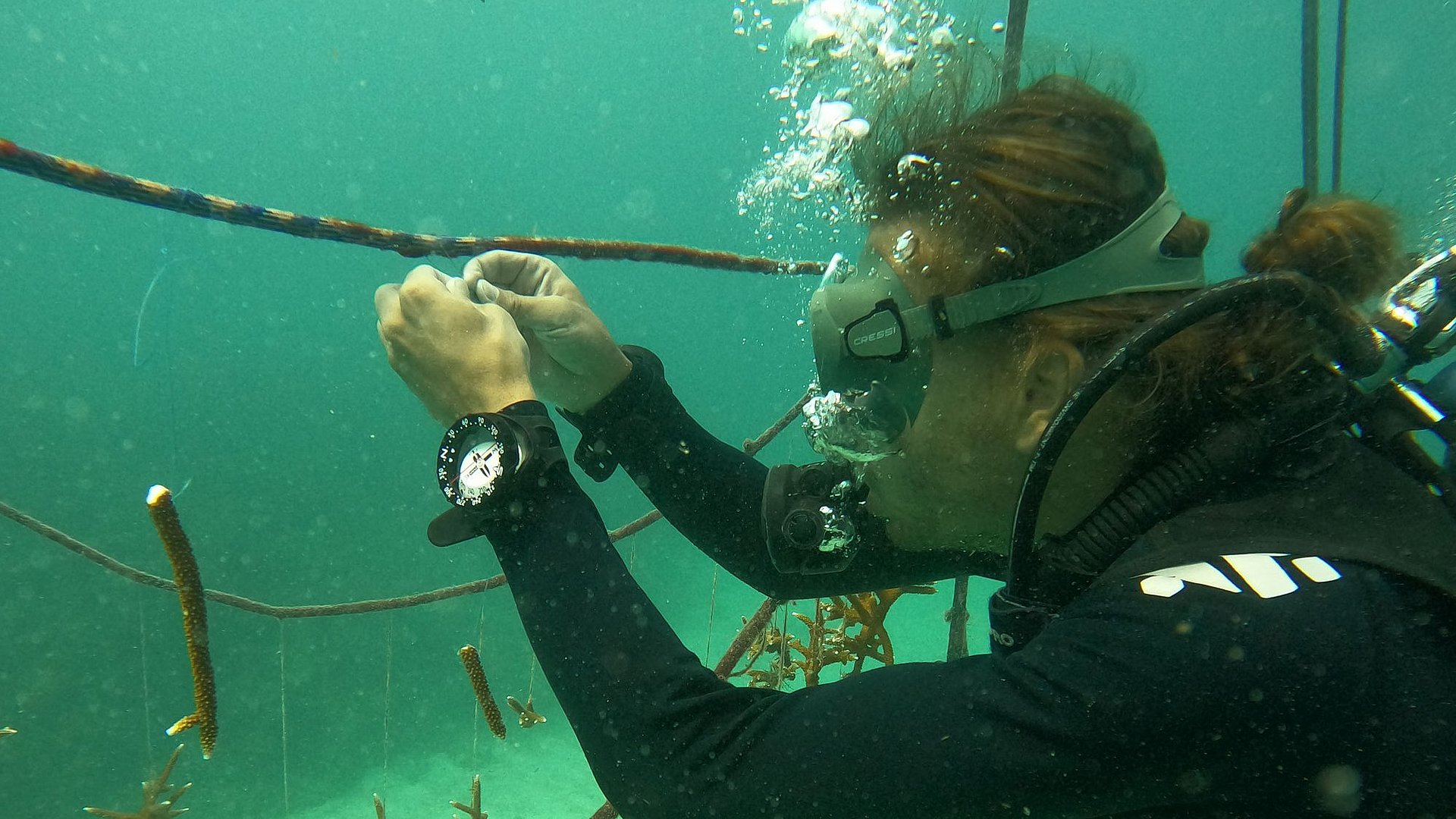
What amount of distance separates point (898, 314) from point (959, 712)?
0.71 metres

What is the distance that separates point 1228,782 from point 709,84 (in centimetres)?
7252

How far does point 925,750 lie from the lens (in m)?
0.93

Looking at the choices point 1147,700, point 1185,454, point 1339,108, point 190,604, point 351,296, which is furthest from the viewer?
point 351,296

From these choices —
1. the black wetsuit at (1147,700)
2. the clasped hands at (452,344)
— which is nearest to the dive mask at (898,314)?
the black wetsuit at (1147,700)

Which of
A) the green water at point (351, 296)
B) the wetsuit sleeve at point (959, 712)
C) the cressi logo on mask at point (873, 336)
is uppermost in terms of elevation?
the green water at point (351, 296)

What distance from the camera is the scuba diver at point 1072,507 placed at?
0.87 m

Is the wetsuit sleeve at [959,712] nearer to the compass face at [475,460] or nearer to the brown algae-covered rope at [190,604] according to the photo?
the compass face at [475,460]

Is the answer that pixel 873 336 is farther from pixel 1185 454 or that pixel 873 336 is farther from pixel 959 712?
pixel 959 712

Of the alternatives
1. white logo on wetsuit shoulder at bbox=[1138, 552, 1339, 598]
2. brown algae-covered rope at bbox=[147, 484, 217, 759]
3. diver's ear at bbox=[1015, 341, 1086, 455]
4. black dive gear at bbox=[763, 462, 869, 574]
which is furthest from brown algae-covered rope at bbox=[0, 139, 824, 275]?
white logo on wetsuit shoulder at bbox=[1138, 552, 1339, 598]

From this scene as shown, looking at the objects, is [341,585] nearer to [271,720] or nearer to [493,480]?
[271,720]

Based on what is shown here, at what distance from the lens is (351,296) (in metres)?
68.7

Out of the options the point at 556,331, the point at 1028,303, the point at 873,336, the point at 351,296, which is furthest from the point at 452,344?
the point at 351,296

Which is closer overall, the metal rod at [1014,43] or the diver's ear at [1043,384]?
the diver's ear at [1043,384]

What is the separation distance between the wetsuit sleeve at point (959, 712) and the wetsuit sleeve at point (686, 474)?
0.97 meters
